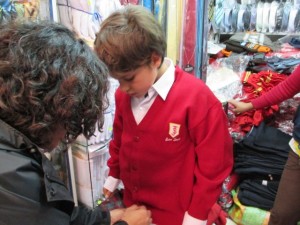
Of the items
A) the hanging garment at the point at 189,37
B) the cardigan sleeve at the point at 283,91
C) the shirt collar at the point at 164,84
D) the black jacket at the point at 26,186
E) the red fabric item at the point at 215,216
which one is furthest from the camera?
the hanging garment at the point at 189,37

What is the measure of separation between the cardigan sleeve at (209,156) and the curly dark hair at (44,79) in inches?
14.9

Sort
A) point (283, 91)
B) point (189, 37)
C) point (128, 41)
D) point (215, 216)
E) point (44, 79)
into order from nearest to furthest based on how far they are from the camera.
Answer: point (44, 79) → point (128, 41) → point (215, 216) → point (283, 91) → point (189, 37)

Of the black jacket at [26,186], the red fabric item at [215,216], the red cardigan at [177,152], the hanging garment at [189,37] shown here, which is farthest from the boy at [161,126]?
the hanging garment at [189,37]

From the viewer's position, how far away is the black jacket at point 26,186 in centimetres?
54

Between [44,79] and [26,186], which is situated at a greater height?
[44,79]

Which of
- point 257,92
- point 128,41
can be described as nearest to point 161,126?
point 128,41

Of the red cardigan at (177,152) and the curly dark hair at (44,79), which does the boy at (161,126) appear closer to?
the red cardigan at (177,152)

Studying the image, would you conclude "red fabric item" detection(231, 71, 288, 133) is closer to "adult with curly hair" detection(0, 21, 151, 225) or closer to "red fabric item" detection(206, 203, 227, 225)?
"red fabric item" detection(206, 203, 227, 225)

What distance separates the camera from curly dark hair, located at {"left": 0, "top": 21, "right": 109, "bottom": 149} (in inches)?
21.9

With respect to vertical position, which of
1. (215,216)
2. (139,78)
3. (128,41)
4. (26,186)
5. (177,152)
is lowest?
(215,216)

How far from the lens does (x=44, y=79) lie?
1.83 feet

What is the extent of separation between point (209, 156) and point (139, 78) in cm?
32

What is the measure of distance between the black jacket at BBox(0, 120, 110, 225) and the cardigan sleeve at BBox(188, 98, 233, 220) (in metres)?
0.43

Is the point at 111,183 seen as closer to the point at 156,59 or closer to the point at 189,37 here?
the point at 156,59
